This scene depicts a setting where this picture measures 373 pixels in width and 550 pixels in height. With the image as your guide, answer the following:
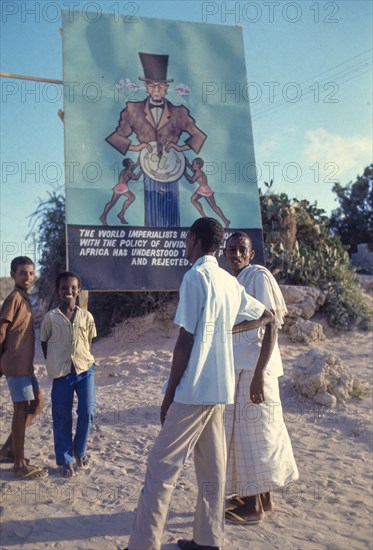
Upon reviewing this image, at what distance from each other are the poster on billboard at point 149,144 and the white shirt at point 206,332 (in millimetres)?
4760

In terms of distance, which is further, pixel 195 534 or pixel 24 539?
pixel 24 539

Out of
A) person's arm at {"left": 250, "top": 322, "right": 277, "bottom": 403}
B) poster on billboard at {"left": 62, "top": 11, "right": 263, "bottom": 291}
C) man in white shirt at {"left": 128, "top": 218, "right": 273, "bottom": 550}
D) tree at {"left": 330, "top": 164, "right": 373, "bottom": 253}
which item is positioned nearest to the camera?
man in white shirt at {"left": 128, "top": 218, "right": 273, "bottom": 550}

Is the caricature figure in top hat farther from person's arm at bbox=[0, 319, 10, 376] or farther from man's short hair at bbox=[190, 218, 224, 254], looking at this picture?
man's short hair at bbox=[190, 218, 224, 254]

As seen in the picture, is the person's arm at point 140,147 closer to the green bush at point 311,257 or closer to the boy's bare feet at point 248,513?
the green bush at point 311,257

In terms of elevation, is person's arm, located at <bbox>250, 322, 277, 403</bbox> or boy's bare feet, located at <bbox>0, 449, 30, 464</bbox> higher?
person's arm, located at <bbox>250, 322, 277, 403</bbox>

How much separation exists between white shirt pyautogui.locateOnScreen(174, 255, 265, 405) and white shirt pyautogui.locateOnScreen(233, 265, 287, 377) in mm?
539

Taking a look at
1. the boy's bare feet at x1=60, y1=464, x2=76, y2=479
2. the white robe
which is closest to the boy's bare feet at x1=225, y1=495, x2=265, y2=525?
the white robe

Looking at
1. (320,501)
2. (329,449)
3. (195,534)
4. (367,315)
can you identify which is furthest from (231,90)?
(195,534)

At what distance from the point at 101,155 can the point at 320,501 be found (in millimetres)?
5473

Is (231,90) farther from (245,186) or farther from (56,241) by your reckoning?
(56,241)

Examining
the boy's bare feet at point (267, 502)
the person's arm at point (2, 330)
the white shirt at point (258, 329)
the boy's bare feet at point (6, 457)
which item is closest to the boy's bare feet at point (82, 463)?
the boy's bare feet at point (6, 457)

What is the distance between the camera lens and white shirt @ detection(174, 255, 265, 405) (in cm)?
269

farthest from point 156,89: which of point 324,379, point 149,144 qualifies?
point 324,379

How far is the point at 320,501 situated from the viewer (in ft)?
12.2
